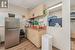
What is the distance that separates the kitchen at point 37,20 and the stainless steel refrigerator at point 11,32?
5 centimetres

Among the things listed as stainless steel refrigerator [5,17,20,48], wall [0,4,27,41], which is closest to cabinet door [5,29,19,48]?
stainless steel refrigerator [5,17,20,48]

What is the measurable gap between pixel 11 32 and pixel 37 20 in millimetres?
1642

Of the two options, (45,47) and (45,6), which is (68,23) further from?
(45,6)

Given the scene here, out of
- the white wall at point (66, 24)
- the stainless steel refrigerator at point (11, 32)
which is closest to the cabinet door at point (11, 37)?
the stainless steel refrigerator at point (11, 32)

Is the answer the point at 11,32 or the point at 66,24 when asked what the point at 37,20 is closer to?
the point at 11,32

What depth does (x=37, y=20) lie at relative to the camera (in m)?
4.79

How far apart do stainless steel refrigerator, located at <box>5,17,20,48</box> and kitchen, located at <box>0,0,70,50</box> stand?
5 cm

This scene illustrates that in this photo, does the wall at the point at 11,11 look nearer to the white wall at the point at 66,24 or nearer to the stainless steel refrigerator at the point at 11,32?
the stainless steel refrigerator at the point at 11,32

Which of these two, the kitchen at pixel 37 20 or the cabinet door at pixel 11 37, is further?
the cabinet door at pixel 11 37

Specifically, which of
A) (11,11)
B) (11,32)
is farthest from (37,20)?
(11,11)

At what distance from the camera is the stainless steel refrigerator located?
12.3ft

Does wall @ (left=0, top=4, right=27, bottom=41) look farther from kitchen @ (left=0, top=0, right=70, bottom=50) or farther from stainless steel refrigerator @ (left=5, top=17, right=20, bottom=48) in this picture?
stainless steel refrigerator @ (left=5, top=17, right=20, bottom=48)

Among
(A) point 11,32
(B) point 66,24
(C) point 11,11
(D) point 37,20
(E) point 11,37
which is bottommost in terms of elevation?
(E) point 11,37

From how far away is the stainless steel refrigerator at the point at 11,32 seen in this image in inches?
148
